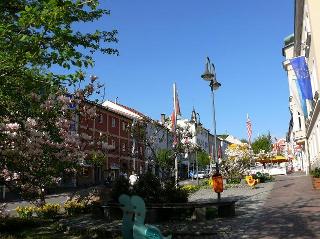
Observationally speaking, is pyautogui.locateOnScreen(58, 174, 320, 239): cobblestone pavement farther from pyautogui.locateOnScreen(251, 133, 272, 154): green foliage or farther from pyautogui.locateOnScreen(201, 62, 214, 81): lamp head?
pyautogui.locateOnScreen(251, 133, 272, 154): green foliage

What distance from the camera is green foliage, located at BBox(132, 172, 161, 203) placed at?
1552 cm

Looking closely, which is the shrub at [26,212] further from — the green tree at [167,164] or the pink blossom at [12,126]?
the pink blossom at [12,126]

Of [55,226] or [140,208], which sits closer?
[140,208]

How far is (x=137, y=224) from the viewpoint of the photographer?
666 cm

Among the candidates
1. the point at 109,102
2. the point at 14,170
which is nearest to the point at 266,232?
the point at 14,170

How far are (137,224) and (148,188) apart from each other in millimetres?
9099

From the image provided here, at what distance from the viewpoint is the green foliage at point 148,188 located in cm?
1552

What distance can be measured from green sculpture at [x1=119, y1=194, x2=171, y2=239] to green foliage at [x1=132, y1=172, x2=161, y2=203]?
831cm

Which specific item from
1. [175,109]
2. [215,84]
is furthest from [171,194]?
[175,109]

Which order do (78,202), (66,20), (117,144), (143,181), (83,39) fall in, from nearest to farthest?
1. (66,20)
2. (83,39)
3. (143,181)
4. (78,202)
5. (117,144)

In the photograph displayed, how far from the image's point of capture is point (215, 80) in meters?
19.5

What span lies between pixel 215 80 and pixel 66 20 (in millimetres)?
12866

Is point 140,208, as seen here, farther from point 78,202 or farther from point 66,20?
point 78,202

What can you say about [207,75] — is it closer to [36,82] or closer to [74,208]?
[74,208]
